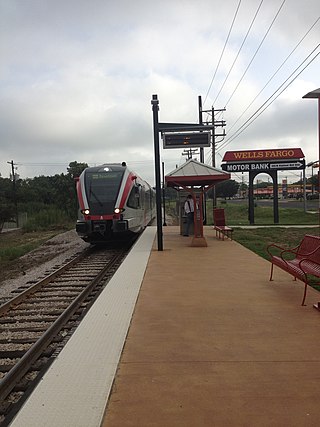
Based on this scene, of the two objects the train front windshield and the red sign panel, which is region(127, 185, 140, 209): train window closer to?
the train front windshield

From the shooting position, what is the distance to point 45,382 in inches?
147

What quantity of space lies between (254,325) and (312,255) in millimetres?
2057

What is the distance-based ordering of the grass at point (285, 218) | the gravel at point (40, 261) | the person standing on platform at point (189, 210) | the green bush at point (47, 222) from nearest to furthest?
the gravel at point (40, 261), the person standing on platform at point (189, 210), the grass at point (285, 218), the green bush at point (47, 222)

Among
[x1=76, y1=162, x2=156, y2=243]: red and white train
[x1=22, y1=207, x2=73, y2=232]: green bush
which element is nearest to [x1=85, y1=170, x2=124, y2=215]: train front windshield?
[x1=76, y1=162, x2=156, y2=243]: red and white train

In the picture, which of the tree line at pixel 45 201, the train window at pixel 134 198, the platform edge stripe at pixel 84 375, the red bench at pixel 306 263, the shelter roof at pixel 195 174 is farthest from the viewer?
the tree line at pixel 45 201

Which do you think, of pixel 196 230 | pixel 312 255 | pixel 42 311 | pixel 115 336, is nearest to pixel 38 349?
pixel 115 336

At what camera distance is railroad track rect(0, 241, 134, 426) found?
165 inches

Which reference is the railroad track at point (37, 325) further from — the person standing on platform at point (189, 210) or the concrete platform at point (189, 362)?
the person standing on platform at point (189, 210)

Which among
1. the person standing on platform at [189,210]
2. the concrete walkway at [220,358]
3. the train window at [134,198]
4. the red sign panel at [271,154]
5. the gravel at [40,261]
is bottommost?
the gravel at [40,261]

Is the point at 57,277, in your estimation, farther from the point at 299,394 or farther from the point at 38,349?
the point at 299,394

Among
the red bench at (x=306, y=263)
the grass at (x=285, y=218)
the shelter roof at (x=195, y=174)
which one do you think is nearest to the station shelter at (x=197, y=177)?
the shelter roof at (x=195, y=174)

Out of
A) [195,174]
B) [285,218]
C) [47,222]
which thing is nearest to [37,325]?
[195,174]

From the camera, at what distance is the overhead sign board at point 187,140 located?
529 inches

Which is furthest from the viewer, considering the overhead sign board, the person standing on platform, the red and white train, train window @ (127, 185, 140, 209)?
the person standing on platform
